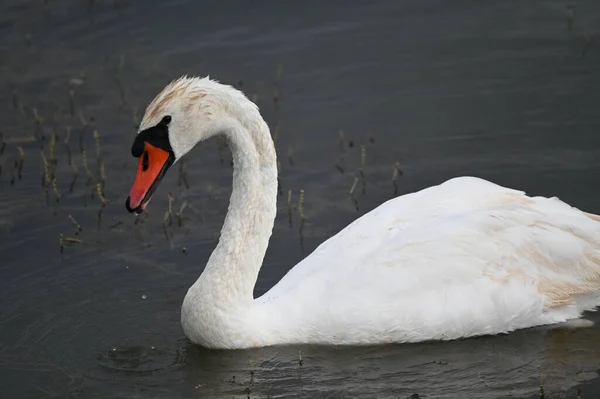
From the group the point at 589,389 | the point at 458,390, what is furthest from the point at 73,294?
the point at 589,389

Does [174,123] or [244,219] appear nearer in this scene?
[174,123]

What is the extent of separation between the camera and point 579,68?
13.1 meters

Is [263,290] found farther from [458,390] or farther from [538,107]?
[538,107]

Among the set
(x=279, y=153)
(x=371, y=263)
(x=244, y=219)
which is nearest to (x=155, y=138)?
(x=244, y=219)

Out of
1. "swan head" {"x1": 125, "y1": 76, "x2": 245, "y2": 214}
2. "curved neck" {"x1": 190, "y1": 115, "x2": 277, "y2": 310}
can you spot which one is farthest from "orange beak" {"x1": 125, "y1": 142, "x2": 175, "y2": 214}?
"curved neck" {"x1": 190, "y1": 115, "x2": 277, "y2": 310}

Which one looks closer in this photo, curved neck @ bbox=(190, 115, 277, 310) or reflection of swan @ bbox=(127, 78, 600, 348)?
reflection of swan @ bbox=(127, 78, 600, 348)

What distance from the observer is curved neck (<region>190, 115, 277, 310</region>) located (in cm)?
865

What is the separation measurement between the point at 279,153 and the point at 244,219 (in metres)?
3.29

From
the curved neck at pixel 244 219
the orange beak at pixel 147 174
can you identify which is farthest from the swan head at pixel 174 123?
the curved neck at pixel 244 219

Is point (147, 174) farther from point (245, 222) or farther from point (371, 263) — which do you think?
point (371, 263)

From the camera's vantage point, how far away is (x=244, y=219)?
887 cm

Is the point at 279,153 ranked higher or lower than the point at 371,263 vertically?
higher

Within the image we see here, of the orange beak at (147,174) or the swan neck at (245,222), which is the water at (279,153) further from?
the orange beak at (147,174)

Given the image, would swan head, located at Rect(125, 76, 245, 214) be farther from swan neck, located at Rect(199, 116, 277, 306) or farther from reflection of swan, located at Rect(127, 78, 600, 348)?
swan neck, located at Rect(199, 116, 277, 306)
